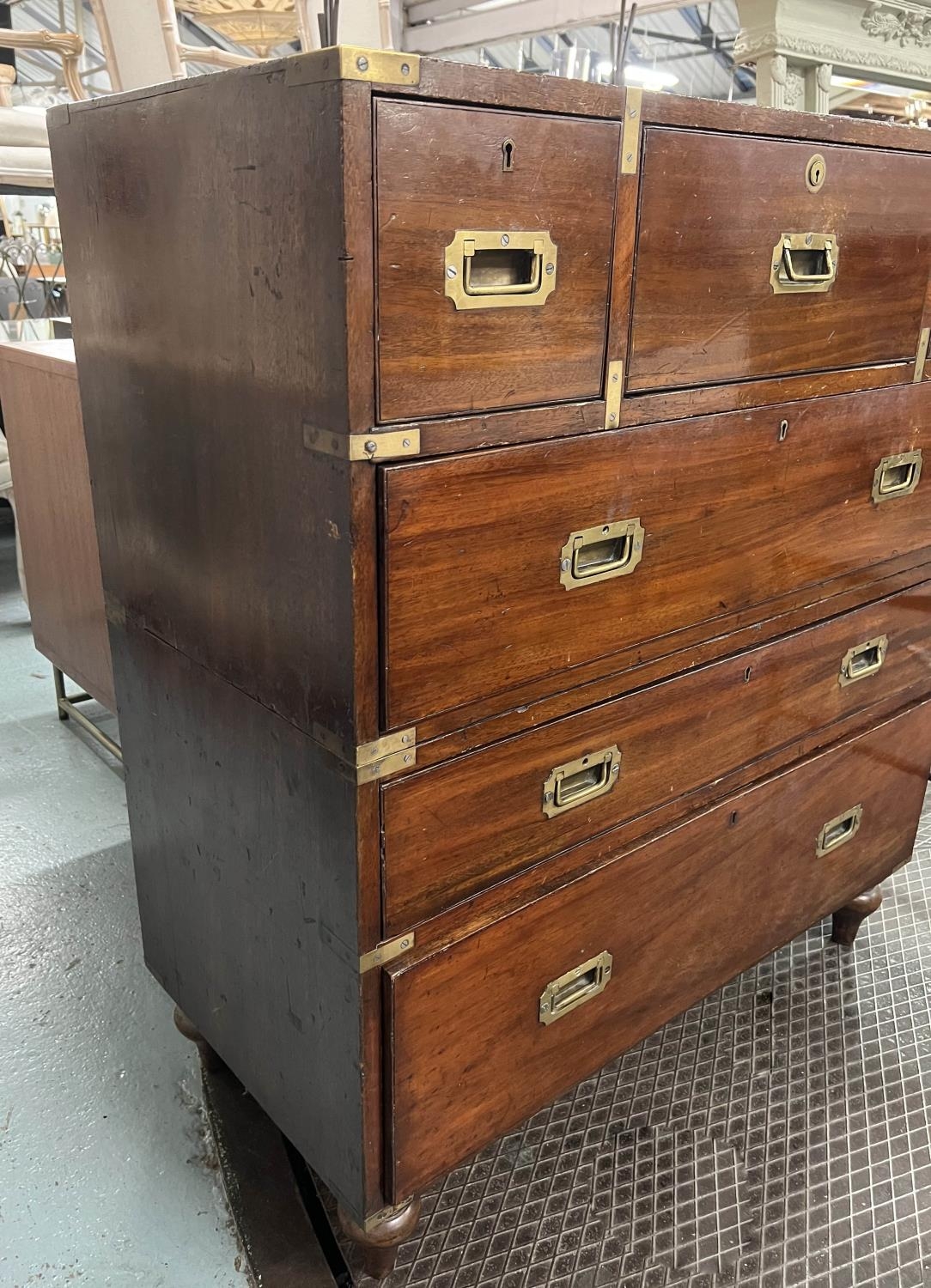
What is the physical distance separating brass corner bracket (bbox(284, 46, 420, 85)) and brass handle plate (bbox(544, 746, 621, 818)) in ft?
2.17

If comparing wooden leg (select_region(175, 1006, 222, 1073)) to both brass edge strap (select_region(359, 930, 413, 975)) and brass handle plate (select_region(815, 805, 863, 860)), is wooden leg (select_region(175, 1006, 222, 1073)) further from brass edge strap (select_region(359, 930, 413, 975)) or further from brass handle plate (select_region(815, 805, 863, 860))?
brass handle plate (select_region(815, 805, 863, 860))

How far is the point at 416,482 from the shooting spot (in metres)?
0.83

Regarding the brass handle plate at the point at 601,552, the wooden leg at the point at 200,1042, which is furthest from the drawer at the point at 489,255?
the wooden leg at the point at 200,1042

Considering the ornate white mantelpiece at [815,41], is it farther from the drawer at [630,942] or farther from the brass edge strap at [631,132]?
the drawer at [630,942]

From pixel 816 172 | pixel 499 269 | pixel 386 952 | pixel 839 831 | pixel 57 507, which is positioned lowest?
pixel 839 831

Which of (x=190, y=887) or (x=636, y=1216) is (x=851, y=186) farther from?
(x=636, y=1216)

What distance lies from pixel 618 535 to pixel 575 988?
55 cm

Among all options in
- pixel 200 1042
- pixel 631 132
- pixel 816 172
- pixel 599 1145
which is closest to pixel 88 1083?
pixel 200 1042

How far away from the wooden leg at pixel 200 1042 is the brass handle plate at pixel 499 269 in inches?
42.4

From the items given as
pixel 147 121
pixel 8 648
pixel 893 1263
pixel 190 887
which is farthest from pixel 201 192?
pixel 8 648

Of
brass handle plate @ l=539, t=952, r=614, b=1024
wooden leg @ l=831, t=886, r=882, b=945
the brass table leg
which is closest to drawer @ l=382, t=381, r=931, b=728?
brass handle plate @ l=539, t=952, r=614, b=1024

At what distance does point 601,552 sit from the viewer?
1.04 m

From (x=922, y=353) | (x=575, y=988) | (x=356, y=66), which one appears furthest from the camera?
(x=922, y=353)

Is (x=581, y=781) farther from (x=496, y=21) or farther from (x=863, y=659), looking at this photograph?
(x=496, y=21)
